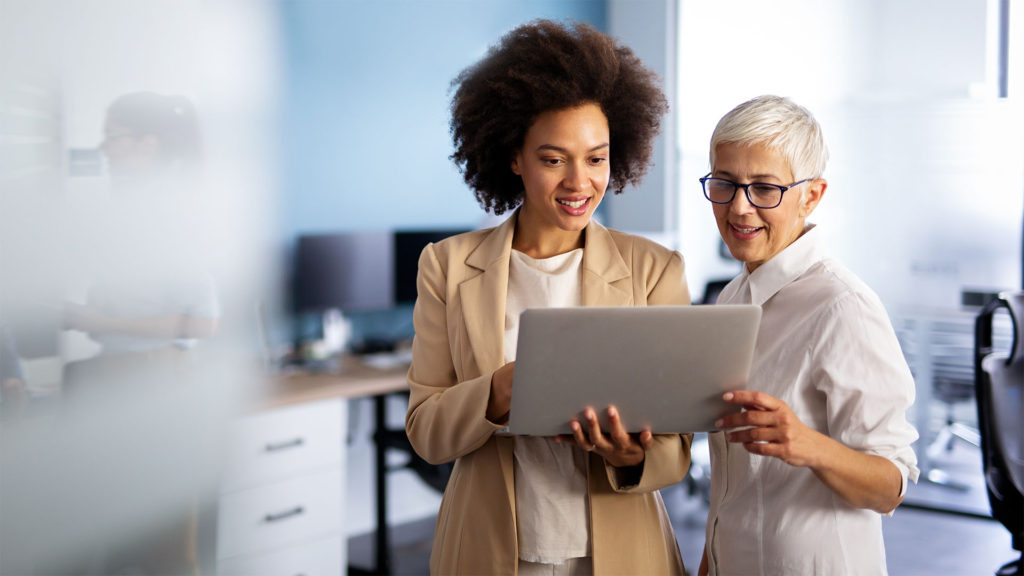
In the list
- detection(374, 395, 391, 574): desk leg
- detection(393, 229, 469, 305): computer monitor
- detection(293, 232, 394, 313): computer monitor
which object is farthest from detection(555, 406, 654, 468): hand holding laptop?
detection(393, 229, 469, 305): computer monitor

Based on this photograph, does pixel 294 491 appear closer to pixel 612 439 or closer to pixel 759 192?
pixel 612 439

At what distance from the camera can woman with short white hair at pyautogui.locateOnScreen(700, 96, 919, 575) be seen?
1024mm

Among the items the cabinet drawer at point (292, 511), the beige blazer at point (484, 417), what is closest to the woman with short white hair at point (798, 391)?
the beige blazer at point (484, 417)

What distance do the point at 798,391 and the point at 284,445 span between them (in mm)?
1783

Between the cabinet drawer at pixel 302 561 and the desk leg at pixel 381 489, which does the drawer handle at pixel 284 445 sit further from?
the desk leg at pixel 381 489

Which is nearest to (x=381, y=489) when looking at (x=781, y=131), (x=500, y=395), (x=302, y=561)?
(x=302, y=561)

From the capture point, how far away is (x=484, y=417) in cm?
112

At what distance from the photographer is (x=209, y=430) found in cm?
129

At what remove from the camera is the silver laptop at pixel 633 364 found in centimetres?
95

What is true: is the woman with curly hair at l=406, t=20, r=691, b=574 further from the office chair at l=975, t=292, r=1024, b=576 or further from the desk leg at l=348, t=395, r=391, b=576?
the desk leg at l=348, t=395, r=391, b=576

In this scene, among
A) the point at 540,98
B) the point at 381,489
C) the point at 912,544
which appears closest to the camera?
the point at 540,98

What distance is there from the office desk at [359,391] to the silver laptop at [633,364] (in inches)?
63.8

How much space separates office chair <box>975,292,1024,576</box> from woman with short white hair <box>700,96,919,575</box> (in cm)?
107

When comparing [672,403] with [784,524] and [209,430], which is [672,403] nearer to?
[784,524]
